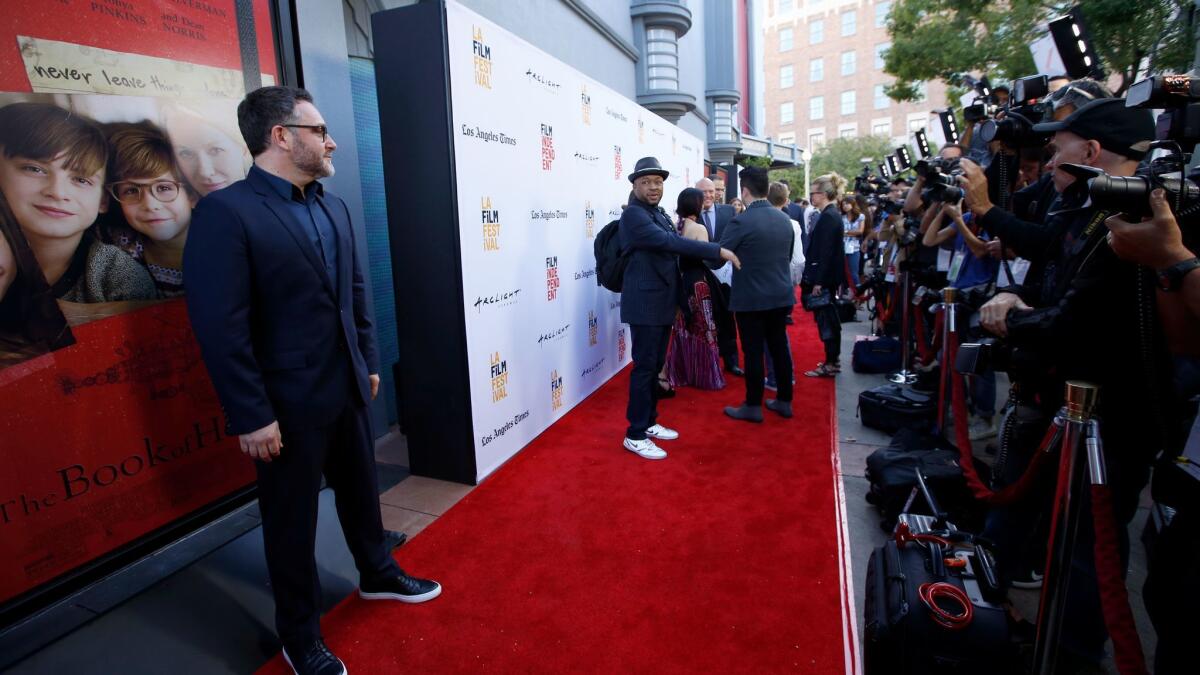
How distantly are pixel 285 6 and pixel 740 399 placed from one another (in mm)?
4142

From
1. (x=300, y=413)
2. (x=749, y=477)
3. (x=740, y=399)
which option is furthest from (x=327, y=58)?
(x=740, y=399)

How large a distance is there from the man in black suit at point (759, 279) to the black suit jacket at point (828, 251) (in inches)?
48.6

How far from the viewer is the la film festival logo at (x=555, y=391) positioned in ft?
15.1

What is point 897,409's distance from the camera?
14.1 ft

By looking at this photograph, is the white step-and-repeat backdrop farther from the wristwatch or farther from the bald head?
the wristwatch

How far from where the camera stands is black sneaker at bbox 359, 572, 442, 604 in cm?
256

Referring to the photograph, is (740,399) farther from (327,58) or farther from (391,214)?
(327,58)

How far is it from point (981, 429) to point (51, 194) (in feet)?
17.1

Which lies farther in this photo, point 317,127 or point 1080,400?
point 317,127

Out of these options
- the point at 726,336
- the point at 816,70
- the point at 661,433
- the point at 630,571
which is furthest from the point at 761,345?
the point at 816,70

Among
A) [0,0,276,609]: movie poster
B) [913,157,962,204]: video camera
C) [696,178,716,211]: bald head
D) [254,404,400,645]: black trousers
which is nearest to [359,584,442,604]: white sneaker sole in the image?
[254,404,400,645]: black trousers

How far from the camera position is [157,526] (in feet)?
8.51

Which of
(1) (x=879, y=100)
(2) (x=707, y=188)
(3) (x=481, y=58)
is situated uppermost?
(1) (x=879, y=100)

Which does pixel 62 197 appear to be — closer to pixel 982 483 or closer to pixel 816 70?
pixel 982 483
